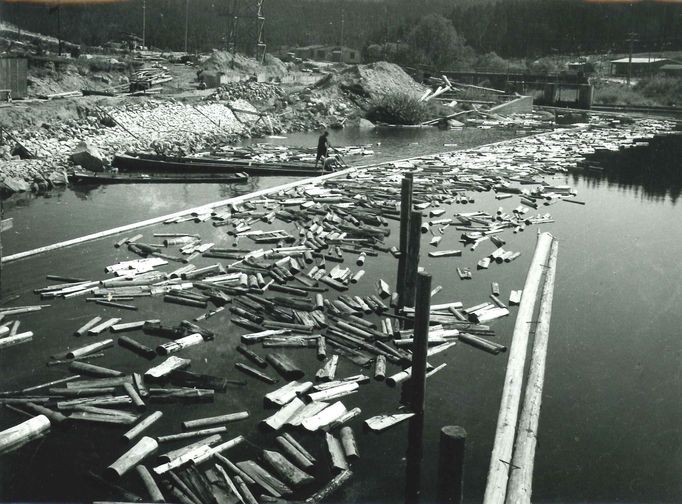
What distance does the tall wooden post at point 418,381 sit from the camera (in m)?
11.0

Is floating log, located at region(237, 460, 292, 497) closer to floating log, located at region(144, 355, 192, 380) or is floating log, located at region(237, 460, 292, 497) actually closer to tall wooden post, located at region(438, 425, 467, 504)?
tall wooden post, located at region(438, 425, 467, 504)

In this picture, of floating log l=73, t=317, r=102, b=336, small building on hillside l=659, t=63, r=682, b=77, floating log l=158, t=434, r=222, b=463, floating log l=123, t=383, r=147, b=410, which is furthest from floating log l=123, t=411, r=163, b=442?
small building on hillside l=659, t=63, r=682, b=77

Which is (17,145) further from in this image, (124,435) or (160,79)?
(160,79)

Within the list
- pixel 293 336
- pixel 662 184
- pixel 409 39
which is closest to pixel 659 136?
pixel 662 184

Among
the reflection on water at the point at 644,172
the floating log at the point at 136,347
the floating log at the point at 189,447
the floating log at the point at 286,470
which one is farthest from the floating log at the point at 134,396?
A: the reflection on water at the point at 644,172

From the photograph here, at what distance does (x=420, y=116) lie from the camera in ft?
238

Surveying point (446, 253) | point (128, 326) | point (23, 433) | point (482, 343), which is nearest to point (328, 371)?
point (482, 343)

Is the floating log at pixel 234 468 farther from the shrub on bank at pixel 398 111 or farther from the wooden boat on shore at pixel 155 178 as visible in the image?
the shrub on bank at pixel 398 111

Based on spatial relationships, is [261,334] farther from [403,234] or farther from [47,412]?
[403,234]

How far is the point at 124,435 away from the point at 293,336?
500 centimetres

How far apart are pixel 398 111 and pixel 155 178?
42.4 meters

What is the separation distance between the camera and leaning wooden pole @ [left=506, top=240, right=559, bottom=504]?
1012 centimetres

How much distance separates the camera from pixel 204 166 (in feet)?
119

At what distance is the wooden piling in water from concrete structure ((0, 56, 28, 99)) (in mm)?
36432
